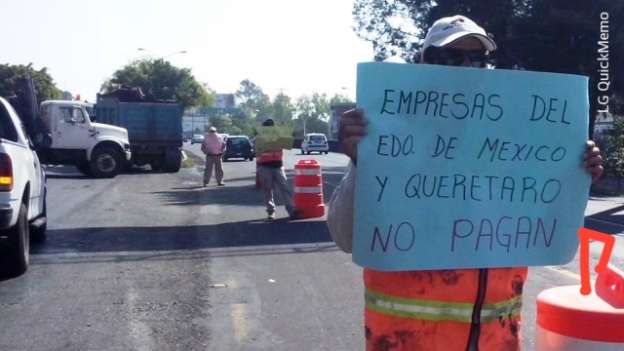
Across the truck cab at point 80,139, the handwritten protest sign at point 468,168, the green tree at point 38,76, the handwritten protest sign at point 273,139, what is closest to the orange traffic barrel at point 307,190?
the handwritten protest sign at point 273,139

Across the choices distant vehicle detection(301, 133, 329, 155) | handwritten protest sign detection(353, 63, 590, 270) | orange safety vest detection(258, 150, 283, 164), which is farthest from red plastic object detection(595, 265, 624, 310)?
distant vehicle detection(301, 133, 329, 155)

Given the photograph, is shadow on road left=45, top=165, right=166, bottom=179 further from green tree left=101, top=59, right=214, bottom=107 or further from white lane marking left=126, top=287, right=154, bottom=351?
green tree left=101, top=59, right=214, bottom=107

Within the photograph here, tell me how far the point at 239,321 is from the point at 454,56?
14.4 feet

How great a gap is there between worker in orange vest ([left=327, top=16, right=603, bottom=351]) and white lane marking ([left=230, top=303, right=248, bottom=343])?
361 centimetres

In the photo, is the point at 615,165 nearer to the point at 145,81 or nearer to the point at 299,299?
the point at 299,299

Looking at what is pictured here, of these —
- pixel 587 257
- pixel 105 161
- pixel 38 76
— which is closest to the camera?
pixel 587 257

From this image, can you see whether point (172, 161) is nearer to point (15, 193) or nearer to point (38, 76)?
point (15, 193)

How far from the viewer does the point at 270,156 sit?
1441 cm

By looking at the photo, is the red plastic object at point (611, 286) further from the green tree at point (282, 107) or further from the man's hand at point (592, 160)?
the green tree at point (282, 107)

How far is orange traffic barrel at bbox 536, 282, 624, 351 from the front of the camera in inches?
104

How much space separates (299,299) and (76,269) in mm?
2940

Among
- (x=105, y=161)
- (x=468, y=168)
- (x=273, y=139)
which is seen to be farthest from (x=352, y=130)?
(x=105, y=161)

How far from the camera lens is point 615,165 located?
29.5 m

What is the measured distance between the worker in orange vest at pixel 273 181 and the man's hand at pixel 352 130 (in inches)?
450
